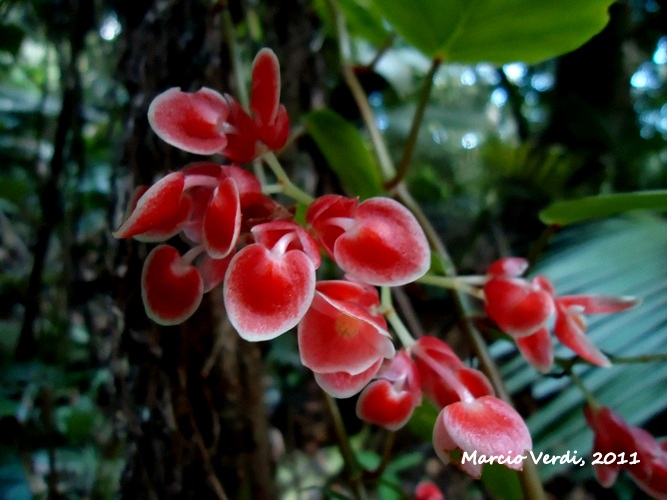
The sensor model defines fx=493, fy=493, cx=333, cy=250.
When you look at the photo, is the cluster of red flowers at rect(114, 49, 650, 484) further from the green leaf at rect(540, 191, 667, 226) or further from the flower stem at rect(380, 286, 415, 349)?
the green leaf at rect(540, 191, 667, 226)

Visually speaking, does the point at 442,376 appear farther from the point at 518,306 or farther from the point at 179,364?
the point at 179,364

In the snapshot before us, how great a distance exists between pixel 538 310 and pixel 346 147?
33cm

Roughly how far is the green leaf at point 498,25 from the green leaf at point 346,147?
0.14 metres

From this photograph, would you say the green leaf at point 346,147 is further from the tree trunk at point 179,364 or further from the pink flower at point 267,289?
the pink flower at point 267,289

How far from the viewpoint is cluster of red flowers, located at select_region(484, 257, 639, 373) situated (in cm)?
44

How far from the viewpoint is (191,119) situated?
380 millimetres

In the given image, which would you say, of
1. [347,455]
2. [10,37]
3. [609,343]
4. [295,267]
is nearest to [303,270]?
[295,267]

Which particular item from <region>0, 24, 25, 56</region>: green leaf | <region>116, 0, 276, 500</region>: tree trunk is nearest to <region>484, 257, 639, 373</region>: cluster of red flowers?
<region>116, 0, 276, 500</region>: tree trunk

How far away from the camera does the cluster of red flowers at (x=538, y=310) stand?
444 millimetres

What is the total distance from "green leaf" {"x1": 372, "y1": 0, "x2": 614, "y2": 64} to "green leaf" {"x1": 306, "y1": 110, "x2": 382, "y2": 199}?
137mm

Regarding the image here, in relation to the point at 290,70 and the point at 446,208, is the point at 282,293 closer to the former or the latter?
the point at 290,70

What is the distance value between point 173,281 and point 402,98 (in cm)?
126

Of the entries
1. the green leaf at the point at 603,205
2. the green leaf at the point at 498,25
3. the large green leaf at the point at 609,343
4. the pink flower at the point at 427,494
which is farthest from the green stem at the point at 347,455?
the green leaf at the point at 498,25

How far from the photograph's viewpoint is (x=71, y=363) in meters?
1.00
